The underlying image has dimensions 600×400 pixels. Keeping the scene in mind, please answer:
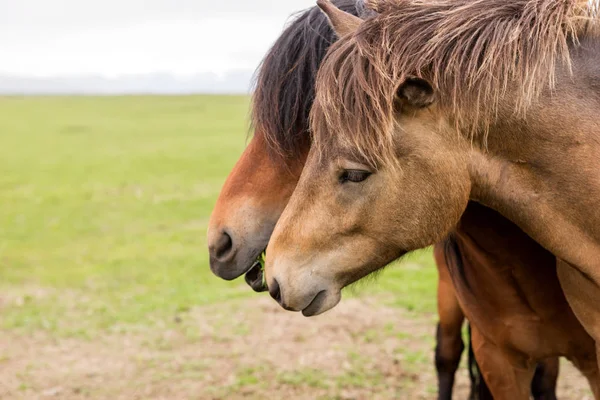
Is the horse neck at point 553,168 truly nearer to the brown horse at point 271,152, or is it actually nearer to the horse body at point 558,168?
the horse body at point 558,168

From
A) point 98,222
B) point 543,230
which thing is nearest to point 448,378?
point 543,230

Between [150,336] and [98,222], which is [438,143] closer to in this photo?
[150,336]

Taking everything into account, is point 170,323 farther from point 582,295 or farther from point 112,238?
point 582,295

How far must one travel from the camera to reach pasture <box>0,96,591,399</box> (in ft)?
17.6

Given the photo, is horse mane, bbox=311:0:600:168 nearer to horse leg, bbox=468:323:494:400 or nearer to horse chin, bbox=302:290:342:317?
horse chin, bbox=302:290:342:317

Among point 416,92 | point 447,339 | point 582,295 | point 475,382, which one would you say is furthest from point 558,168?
point 475,382

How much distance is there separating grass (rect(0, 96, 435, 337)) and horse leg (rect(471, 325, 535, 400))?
1379mm

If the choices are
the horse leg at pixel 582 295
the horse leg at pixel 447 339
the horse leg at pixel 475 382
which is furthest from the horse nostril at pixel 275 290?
the horse leg at pixel 475 382

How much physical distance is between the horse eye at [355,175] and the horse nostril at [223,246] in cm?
92

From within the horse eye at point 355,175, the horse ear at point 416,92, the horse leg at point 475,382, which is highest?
the horse ear at point 416,92

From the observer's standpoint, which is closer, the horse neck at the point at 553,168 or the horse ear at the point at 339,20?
the horse neck at the point at 553,168

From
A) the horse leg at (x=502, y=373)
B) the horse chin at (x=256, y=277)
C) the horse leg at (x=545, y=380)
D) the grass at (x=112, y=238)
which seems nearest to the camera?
the horse chin at (x=256, y=277)

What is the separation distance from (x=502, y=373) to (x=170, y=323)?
4285 mm

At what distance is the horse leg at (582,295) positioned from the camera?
2.50 meters
